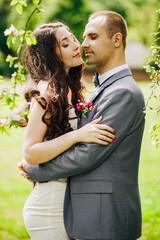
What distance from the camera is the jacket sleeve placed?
249 centimetres

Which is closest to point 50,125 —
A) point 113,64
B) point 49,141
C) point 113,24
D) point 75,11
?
point 49,141

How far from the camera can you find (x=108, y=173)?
8.25 ft

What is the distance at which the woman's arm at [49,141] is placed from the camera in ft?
8.15

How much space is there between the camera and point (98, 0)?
2750cm

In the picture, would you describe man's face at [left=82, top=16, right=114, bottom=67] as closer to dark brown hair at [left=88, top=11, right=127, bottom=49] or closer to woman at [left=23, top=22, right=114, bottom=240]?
dark brown hair at [left=88, top=11, right=127, bottom=49]

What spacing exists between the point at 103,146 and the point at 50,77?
29.1 inches

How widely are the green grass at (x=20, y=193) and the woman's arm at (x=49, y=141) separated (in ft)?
8.90

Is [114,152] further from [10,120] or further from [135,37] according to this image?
[135,37]

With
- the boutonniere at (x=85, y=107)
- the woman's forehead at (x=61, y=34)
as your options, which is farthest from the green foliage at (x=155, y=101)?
the woman's forehead at (x=61, y=34)

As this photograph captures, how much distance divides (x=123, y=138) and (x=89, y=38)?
0.83 m

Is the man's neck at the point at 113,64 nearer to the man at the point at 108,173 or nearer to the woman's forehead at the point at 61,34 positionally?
the man at the point at 108,173

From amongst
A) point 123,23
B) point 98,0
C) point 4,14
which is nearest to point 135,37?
point 98,0

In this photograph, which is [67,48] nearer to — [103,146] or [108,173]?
[103,146]

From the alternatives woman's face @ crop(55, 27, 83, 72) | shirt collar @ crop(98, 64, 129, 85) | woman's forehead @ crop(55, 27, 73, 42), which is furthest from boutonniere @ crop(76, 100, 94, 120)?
woman's forehead @ crop(55, 27, 73, 42)
